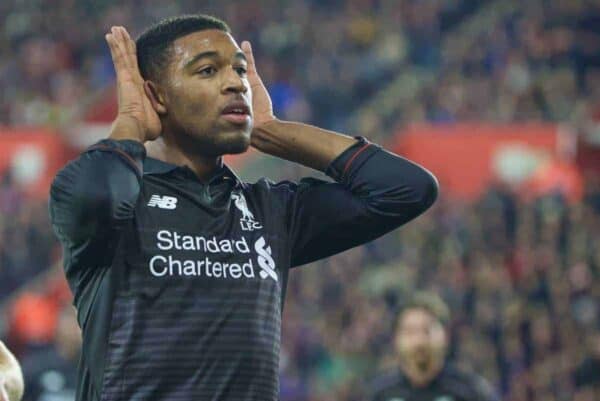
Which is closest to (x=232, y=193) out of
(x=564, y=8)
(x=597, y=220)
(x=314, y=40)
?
(x=597, y=220)

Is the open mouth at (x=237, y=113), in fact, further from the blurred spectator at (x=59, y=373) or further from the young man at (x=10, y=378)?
the blurred spectator at (x=59, y=373)

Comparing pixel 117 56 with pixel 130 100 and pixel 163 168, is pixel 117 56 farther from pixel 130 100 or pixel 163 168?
pixel 163 168

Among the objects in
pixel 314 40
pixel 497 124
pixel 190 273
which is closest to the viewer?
pixel 190 273

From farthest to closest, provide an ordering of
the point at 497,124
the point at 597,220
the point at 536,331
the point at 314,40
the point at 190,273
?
the point at 314,40
the point at 497,124
the point at 597,220
the point at 536,331
the point at 190,273

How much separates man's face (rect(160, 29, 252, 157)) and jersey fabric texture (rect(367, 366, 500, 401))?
3.66 meters

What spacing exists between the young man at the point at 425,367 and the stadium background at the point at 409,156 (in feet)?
5.86

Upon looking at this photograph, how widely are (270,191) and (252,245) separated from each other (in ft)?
0.88

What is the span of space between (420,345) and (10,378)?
141 inches

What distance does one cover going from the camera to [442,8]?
63.1ft

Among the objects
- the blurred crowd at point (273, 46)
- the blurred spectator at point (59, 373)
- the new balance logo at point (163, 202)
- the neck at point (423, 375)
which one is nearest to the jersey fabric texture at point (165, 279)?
the new balance logo at point (163, 202)

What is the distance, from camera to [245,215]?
384 cm

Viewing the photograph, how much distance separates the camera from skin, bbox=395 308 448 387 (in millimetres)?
7098

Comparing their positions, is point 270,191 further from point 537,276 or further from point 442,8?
point 442,8

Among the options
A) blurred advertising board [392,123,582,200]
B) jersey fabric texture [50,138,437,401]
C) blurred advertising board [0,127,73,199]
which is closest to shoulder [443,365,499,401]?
jersey fabric texture [50,138,437,401]
